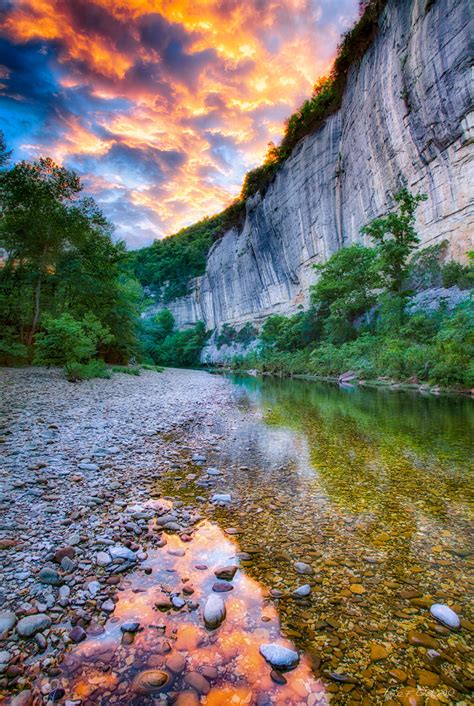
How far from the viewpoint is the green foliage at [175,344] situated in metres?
59.9

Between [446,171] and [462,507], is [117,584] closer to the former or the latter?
[462,507]

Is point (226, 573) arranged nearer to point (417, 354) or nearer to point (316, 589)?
point (316, 589)

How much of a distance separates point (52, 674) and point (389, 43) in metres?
33.9

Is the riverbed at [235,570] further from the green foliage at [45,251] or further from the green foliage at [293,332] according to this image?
the green foliage at [293,332]

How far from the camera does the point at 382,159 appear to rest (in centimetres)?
2433

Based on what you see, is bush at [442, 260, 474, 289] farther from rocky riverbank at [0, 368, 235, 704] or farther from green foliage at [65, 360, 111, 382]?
green foliage at [65, 360, 111, 382]

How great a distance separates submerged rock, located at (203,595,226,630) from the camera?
174cm

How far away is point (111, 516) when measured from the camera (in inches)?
113

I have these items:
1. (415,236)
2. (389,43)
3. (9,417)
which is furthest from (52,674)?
(389,43)

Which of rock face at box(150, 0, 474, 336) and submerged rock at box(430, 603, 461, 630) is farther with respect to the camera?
rock face at box(150, 0, 474, 336)

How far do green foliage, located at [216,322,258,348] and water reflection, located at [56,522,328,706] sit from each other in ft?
152

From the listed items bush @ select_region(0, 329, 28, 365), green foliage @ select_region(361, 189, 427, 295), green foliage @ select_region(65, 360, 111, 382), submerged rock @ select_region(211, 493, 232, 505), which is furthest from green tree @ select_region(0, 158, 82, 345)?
green foliage @ select_region(361, 189, 427, 295)

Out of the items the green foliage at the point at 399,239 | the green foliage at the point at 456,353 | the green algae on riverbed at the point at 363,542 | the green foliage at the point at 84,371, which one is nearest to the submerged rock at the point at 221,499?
the green algae on riverbed at the point at 363,542

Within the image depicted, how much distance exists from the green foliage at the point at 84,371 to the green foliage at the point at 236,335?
113 feet
